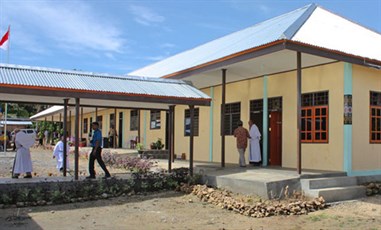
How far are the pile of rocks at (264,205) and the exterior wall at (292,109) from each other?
2.86m

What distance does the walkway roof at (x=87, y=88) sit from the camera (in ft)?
32.4

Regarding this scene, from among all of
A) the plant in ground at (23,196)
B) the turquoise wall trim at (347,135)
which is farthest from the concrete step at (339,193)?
the plant in ground at (23,196)

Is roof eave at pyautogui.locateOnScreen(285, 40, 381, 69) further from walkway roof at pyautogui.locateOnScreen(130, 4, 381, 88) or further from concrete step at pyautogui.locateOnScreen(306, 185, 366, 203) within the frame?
concrete step at pyautogui.locateOnScreen(306, 185, 366, 203)

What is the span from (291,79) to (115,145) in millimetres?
15316

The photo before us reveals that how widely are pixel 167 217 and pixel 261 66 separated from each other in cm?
628

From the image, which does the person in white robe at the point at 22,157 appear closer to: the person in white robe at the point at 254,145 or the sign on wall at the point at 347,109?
the person in white robe at the point at 254,145

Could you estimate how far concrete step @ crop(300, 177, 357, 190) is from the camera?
33.0 ft

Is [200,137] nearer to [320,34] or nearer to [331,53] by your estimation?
[320,34]

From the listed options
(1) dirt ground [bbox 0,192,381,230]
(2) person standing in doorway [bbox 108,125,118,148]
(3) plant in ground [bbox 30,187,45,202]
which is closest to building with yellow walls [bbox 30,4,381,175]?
(1) dirt ground [bbox 0,192,381,230]

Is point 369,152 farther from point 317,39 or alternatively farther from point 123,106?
point 123,106

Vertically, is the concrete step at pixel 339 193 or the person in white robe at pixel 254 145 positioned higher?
the person in white robe at pixel 254 145

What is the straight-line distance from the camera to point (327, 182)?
10398 millimetres

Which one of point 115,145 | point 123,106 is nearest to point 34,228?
Result: point 123,106

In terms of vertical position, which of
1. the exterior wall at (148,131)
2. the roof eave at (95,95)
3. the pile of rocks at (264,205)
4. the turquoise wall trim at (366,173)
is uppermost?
the roof eave at (95,95)
